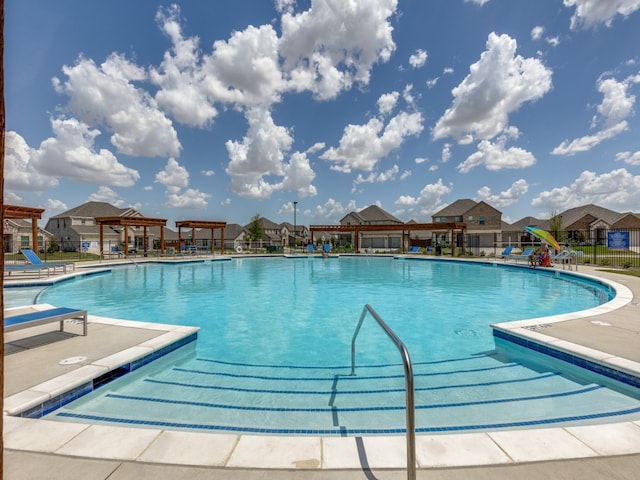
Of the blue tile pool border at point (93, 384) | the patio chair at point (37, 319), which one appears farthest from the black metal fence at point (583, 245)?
the patio chair at point (37, 319)

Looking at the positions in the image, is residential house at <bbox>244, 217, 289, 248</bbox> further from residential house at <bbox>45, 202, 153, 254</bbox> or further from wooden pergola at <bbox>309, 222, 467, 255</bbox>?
wooden pergola at <bbox>309, 222, 467, 255</bbox>

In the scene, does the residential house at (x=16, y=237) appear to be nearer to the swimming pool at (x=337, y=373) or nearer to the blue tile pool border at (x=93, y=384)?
the swimming pool at (x=337, y=373)

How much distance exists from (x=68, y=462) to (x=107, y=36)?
658 inches

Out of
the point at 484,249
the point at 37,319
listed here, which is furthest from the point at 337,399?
the point at 484,249

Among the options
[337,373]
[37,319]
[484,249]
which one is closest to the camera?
[37,319]

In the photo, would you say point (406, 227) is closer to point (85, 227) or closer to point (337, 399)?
point (337, 399)

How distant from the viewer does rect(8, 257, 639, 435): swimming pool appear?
3875 millimetres

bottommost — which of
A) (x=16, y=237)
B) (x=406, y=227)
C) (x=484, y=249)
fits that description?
(x=484, y=249)

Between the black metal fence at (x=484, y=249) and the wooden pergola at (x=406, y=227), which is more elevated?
the wooden pergola at (x=406, y=227)

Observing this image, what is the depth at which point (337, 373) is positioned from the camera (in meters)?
5.38

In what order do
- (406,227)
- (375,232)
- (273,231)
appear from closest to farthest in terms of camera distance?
1. (406,227)
2. (375,232)
3. (273,231)

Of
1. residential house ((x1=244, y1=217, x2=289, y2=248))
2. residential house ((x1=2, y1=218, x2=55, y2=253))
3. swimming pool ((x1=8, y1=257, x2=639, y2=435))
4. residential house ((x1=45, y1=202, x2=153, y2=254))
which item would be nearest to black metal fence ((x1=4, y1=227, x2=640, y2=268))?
residential house ((x1=2, y1=218, x2=55, y2=253))

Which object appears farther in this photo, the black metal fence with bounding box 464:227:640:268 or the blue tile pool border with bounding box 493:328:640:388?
the black metal fence with bounding box 464:227:640:268

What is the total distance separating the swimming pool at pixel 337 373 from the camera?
12.7 feet
